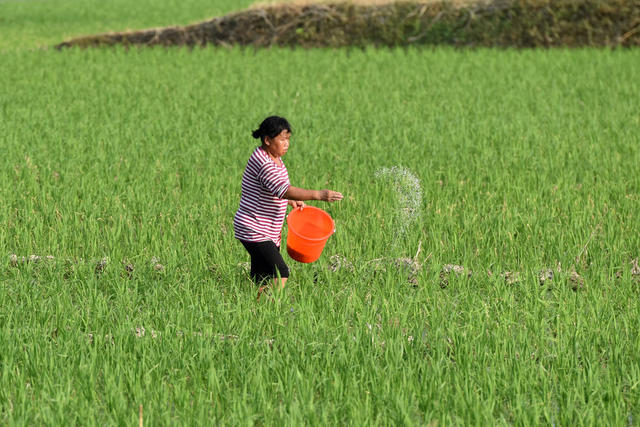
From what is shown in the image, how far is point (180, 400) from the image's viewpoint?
288cm

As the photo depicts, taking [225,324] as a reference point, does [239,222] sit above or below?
above

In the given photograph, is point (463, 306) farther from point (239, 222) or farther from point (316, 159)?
point (316, 159)

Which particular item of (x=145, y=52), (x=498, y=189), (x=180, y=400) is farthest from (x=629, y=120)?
(x=145, y=52)

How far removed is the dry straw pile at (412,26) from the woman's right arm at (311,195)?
12156 mm

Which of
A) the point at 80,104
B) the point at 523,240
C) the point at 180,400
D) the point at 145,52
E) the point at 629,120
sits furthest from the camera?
the point at 145,52

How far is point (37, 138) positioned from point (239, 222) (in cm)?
435

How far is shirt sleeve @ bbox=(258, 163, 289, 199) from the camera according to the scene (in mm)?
3979

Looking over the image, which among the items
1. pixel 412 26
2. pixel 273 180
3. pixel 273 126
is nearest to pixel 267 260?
pixel 273 180

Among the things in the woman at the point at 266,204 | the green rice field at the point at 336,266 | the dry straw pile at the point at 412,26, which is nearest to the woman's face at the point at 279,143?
the woman at the point at 266,204

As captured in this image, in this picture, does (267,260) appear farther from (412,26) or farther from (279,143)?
(412,26)

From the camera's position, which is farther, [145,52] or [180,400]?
[145,52]

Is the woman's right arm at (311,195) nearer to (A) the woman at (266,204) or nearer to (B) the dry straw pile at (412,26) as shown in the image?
(A) the woman at (266,204)

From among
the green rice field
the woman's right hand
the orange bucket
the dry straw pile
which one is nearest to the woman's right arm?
the woman's right hand

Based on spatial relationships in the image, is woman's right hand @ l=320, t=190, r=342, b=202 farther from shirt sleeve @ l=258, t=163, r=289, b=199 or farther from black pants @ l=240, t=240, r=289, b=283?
black pants @ l=240, t=240, r=289, b=283
